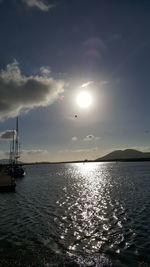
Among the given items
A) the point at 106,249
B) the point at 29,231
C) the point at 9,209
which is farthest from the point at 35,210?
the point at 106,249

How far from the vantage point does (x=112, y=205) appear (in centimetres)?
3609

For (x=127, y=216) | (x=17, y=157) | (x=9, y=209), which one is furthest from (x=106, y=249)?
(x=17, y=157)

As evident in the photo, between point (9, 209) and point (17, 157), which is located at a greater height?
point (17, 157)

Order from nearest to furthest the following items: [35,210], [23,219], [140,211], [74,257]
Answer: [74,257]
[23,219]
[140,211]
[35,210]

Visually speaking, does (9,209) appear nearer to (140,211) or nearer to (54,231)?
(54,231)

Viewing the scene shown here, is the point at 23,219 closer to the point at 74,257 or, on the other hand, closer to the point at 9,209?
the point at 9,209

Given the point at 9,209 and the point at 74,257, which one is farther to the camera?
the point at 9,209

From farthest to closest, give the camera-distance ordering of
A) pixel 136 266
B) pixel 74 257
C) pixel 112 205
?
pixel 112 205
pixel 74 257
pixel 136 266

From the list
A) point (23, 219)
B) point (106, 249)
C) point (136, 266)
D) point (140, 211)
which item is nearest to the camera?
point (136, 266)

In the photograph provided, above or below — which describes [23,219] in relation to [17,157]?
below

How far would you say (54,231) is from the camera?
2234 cm

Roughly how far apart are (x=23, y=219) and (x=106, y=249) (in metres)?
13.0

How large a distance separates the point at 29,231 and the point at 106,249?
8.23m

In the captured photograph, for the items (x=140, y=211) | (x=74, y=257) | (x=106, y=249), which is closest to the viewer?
(x=74, y=257)
